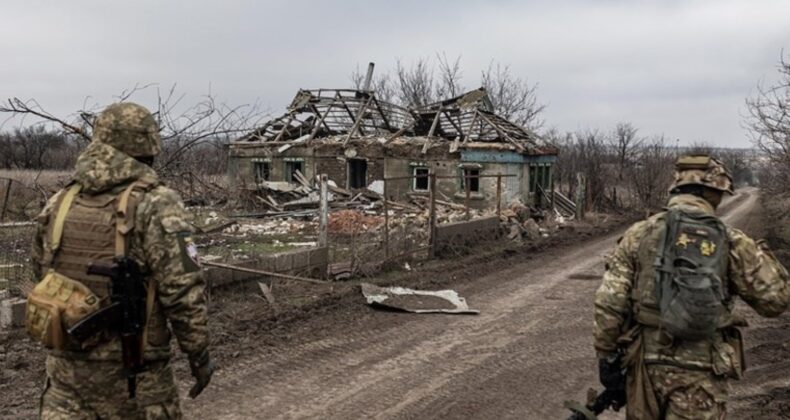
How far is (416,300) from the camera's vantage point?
8.93 meters

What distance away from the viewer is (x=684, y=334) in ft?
9.78

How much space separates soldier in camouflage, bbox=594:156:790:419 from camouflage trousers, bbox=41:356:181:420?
2.18 meters

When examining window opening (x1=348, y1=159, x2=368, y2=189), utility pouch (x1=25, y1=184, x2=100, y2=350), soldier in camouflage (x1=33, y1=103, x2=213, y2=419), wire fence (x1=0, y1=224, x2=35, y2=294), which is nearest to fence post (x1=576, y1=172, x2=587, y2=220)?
window opening (x1=348, y1=159, x2=368, y2=189)

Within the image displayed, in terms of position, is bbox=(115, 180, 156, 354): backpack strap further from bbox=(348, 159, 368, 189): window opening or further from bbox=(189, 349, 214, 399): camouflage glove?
bbox=(348, 159, 368, 189): window opening

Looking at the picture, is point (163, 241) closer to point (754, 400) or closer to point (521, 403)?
point (521, 403)

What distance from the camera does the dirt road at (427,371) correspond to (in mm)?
5137

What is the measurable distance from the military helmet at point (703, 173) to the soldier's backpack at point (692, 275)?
0.60 feet

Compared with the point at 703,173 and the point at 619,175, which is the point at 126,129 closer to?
the point at 703,173

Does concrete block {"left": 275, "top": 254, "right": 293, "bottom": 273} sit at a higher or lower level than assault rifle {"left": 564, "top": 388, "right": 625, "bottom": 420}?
lower

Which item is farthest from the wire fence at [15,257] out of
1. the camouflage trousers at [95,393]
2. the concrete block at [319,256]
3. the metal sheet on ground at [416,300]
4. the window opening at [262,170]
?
the window opening at [262,170]

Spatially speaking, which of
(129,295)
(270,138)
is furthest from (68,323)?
(270,138)

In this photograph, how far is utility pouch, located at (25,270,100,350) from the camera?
271 centimetres

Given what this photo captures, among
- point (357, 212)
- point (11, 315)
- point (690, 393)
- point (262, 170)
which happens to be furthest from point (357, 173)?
point (690, 393)

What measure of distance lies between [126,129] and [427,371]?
3.98m
